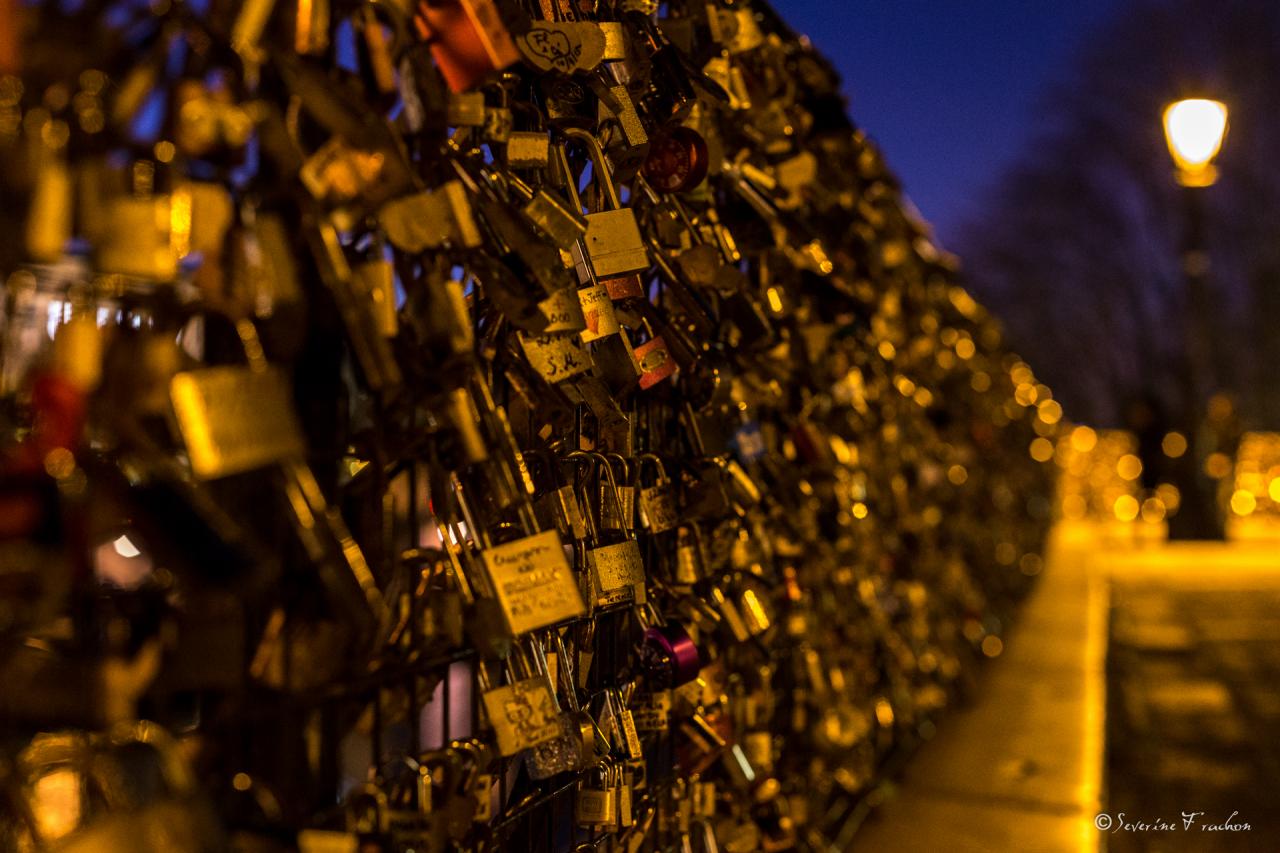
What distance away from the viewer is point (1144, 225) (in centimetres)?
3622

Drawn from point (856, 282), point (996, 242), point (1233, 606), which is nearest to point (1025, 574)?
point (1233, 606)

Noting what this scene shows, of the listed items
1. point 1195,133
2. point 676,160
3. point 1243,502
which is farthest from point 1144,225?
point 676,160

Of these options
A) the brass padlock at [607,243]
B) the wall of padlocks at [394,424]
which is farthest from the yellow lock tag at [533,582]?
the brass padlock at [607,243]

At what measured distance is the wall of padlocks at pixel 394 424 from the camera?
0.94 metres

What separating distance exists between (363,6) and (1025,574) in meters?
7.89

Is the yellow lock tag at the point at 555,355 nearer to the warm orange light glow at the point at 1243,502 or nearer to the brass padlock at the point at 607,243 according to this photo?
the brass padlock at the point at 607,243

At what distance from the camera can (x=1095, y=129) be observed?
33.5m

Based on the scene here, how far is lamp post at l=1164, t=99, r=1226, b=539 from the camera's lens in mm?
8578

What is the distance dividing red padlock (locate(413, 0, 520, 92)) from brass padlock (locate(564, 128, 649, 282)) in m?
0.36

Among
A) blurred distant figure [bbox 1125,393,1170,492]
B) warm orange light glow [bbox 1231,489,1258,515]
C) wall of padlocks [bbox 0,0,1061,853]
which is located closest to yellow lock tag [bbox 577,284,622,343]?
wall of padlocks [bbox 0,0,1061,853]

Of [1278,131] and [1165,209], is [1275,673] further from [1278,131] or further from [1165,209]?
[1165,209]

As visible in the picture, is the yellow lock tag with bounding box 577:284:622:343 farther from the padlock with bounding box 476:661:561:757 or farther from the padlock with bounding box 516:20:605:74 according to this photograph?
the padlock with bounding box 476:661:561:757

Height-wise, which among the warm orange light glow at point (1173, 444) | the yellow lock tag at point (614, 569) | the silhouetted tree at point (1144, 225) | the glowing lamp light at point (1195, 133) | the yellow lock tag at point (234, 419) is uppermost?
the silhouetted tree at point (1144, 225)

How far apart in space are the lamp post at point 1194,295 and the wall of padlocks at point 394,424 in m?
7.22
